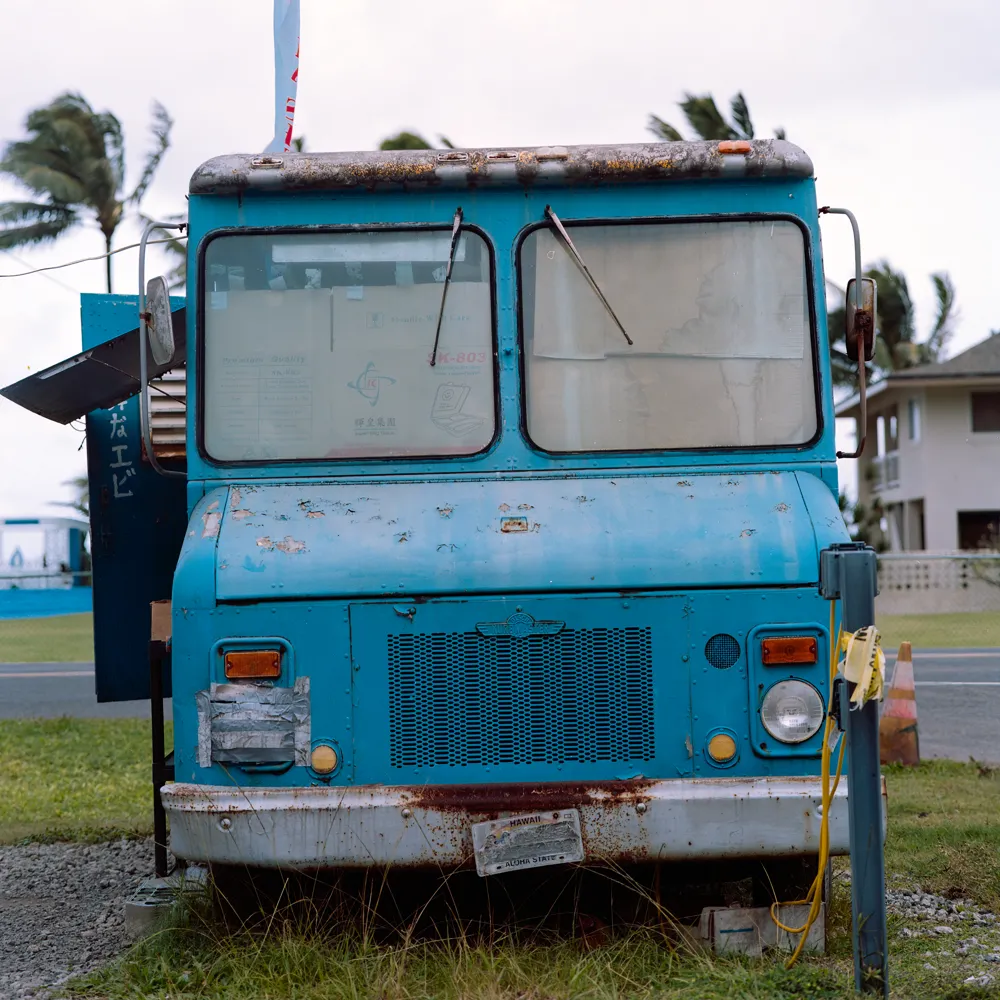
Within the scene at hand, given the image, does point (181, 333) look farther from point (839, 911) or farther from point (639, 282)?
point (839, 911)

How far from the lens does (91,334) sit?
22.5 feet

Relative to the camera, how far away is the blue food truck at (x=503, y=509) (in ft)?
14.8

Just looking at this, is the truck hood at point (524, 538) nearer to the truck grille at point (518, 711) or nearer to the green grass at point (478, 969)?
the truck grille at point (518, 711)

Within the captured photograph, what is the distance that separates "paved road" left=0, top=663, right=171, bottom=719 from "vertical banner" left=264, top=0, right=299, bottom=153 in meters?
5.83

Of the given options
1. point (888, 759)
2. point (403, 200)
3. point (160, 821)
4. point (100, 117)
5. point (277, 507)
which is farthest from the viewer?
point (100, 117)

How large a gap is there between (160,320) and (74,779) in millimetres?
5806

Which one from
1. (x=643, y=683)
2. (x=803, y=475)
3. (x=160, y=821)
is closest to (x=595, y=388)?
(x=803, y=475)

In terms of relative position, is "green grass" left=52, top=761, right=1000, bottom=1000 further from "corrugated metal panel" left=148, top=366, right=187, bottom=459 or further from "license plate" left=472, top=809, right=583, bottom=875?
"corrugated metal panel" left=148, top=366, right=187, bottom=459

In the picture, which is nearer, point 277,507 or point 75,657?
point 277,507

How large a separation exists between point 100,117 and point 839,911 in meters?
31.3

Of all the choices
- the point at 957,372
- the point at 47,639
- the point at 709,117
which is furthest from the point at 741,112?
the point at 47,639

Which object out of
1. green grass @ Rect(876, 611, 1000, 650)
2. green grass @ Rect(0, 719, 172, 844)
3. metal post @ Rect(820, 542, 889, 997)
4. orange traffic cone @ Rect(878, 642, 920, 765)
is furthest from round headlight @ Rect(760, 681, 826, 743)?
green grass @ Rect(876, 611, 1000, 650)

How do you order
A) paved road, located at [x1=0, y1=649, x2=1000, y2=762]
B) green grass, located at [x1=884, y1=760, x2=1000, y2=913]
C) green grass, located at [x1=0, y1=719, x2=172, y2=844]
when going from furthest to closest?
1. paved road, located at [x1=0, y1=649, x2=1000, y2=762]
2. green grass, located at [x1=0, y1=719, x2=172, y2=844]
3. green grass, located at [x1=884, y1=760, x2=1000, y2=913]

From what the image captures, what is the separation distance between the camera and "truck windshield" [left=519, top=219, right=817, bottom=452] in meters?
5.16
